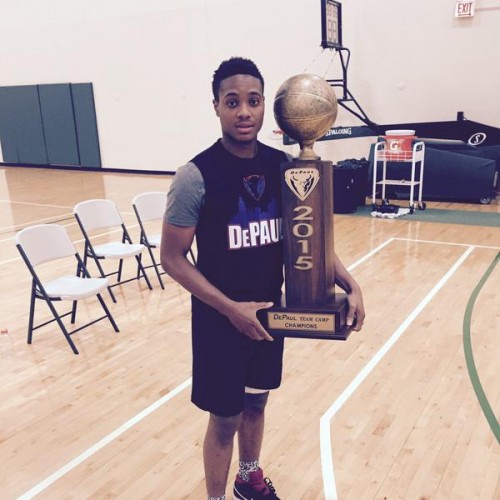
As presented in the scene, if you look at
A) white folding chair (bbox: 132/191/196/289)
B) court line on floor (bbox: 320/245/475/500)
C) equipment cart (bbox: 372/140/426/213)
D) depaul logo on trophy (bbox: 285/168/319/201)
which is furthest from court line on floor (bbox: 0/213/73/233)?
depaul logo on trophy (bbox: 285/168/319/201)

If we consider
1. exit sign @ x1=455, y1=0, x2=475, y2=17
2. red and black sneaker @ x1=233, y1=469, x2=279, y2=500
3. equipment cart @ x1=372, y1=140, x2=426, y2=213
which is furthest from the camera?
exit sign @ x1=455, y1=0, x2=475, y2=17

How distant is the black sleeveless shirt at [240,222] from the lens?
1.75 meters

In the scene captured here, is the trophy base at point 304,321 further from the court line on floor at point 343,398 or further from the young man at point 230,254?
the court line on floor at point 343,398

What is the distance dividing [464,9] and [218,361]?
8929 millimetres

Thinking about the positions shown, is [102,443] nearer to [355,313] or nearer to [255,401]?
[255,401]

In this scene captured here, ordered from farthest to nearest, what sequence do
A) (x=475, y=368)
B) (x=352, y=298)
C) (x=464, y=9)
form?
(x=464, y=9) < (x=475, y=368) < (x=352, y=298)

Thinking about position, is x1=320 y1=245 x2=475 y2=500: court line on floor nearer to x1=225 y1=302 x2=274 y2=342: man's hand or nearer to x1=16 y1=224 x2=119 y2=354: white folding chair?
x1=225 y1=302 x2=274 y2=342: man's hand

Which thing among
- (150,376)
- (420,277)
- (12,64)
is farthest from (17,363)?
(12,64)

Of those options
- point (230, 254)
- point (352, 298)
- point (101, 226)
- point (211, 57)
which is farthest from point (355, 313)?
point (211, 57)

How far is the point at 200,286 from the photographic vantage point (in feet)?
5.69

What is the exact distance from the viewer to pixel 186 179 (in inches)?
67.3

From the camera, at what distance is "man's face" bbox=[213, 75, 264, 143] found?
1.68m

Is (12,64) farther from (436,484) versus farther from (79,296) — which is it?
(436,484)

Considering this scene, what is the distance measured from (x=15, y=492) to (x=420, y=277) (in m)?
3.92
